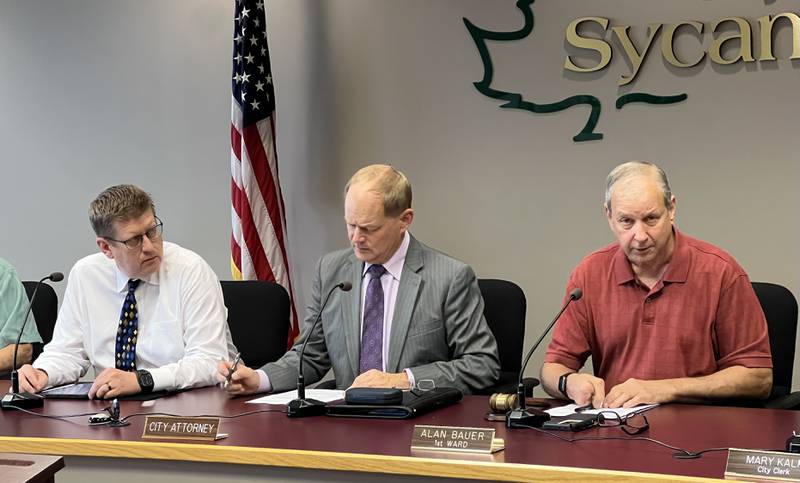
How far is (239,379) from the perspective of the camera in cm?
290

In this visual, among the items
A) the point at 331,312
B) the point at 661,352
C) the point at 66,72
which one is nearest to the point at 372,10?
the point at 66,72

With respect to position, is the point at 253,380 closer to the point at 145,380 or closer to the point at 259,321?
the point at 145,380

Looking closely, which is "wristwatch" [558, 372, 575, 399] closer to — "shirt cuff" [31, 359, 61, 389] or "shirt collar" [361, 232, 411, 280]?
"shirt collar" [361, 232, 411, 280]

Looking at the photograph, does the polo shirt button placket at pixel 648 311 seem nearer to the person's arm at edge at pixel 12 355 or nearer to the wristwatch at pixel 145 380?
the wristwatch at pixel 145 380

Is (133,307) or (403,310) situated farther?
(133,307)

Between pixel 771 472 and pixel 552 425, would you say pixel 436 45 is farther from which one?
pixel 771 472

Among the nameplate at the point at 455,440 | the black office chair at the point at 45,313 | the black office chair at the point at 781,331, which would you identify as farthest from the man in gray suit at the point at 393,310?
the black office chair at the point at 45,313

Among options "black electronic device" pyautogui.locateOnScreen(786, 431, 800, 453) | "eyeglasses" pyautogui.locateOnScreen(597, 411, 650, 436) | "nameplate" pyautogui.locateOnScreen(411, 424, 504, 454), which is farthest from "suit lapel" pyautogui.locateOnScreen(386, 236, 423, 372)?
"black electronic device" pyautogui.locateOnScreen(786, 431, 800, 453)

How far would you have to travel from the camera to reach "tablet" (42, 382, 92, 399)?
116 inches

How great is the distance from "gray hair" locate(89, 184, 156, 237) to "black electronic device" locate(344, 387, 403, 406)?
1.05 meters

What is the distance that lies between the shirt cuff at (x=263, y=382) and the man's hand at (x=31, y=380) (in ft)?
2.19

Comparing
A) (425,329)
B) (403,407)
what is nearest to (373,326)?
(425,329)

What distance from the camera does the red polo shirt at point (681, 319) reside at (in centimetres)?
287

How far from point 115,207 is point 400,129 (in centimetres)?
180
